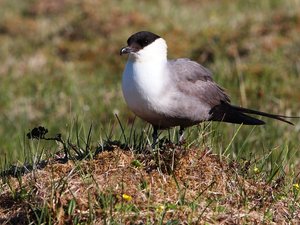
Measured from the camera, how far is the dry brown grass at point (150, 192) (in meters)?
4.05

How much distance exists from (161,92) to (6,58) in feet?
16.2

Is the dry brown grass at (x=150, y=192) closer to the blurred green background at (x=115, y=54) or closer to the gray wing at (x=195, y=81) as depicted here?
the gray wing at (x=195, y=81)

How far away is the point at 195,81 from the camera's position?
17.2 ft

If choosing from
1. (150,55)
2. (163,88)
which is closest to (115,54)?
(150,55)

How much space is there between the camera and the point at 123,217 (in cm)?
399

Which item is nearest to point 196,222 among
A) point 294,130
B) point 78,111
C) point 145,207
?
point 145,207

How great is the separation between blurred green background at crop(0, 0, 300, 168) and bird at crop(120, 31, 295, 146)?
675mm

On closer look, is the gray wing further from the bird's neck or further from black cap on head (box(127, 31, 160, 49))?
black cap on head (box(127, 31, 160, 49))

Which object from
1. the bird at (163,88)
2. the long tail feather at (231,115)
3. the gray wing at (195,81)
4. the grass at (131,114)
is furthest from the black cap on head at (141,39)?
the long tail feather at (231,115)

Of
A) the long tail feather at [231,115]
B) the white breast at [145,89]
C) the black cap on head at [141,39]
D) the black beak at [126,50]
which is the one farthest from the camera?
the long tail feather at [231,115]

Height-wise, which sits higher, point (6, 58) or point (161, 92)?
point (161, 92)

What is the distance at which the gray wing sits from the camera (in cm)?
511

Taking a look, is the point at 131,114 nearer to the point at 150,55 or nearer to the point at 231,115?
the point at 231,115

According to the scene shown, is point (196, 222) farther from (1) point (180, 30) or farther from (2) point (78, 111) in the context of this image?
(1) point (180, 30)
